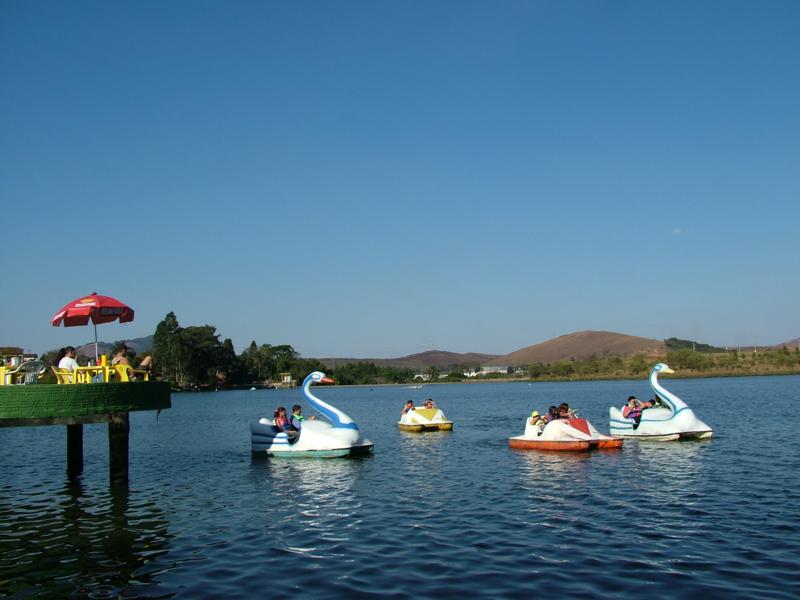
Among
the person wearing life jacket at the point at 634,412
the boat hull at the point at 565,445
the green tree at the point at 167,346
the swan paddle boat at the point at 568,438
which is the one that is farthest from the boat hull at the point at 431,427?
the green tree at the point at 167,346

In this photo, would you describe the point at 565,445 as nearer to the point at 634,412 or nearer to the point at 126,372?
the point at 634,412

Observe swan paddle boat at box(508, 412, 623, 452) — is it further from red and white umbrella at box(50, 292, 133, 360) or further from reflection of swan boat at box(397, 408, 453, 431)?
red and white umbrella at box(50, 292, 133, 360)

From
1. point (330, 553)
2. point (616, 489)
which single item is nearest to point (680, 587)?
point (330, 553)

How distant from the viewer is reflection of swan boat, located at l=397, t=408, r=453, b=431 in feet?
138

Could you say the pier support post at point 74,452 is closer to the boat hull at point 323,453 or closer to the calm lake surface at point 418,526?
the calm lake surface at point 418,526

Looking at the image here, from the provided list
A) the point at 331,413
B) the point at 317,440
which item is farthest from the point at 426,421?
the point at 317,440

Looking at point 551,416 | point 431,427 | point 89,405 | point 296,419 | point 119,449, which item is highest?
point 89,405

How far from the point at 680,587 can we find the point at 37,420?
56.5 feet

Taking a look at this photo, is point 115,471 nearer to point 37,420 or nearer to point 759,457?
point 37,420

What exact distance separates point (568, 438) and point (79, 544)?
64.3 ft

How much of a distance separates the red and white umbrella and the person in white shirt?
74cm

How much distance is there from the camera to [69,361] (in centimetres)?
2211

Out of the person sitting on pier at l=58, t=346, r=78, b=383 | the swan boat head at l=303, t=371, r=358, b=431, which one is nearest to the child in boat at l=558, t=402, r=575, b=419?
the swan boat head at l=303, t=371, r=358, b=431

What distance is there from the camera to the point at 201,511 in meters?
19.4
